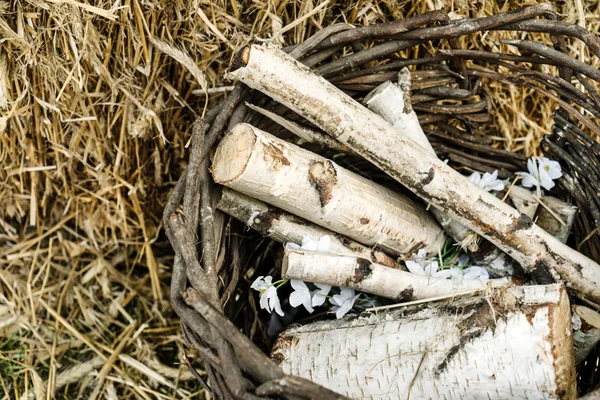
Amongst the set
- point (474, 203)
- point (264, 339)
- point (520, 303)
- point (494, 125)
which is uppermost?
point (494, 125)

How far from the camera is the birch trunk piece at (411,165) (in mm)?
1145

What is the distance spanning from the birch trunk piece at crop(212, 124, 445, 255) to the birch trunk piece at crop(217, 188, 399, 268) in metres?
0.02

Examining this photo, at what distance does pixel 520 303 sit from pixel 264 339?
65cm

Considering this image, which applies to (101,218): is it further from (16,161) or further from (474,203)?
(474,203)

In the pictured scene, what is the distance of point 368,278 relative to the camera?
46.8 inches

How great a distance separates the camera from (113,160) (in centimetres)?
149

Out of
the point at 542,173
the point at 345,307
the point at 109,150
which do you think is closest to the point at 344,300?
the point at 345,307

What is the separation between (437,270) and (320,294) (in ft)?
0.89

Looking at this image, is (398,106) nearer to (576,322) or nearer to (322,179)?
(322,179)

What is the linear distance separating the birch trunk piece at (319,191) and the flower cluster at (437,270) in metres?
0.02

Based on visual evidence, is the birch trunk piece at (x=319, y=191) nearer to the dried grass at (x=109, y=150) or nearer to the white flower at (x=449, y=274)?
the white flower at (x=449, y=274)

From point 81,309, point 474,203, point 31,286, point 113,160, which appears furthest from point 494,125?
point 31,286

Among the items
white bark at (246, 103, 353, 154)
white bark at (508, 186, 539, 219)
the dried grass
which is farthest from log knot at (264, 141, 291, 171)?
white bark at (508, 186, 539, 219)

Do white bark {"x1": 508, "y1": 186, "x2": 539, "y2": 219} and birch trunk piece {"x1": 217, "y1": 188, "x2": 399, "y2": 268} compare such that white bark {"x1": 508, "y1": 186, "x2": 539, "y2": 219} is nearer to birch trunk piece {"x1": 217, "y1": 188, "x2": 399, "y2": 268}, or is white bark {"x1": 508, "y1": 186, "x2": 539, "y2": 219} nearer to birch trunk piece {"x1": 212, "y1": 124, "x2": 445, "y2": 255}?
birch trunk piece {"x1": 212, "y1": 124, "x2": 445, "y2": 255}
